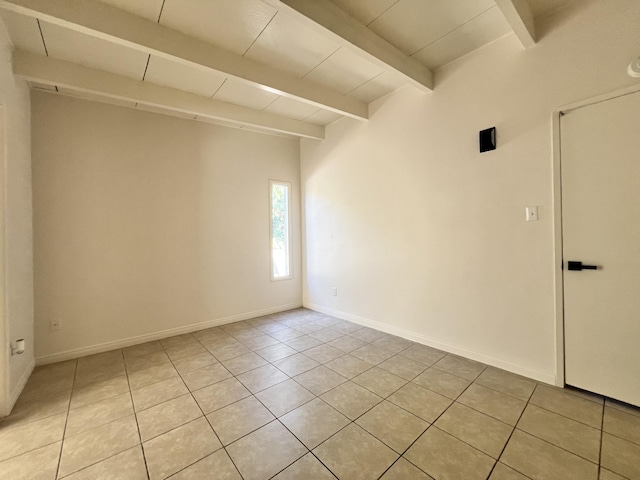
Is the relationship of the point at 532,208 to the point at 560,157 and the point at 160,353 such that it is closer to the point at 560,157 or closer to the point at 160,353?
the point at 560,157

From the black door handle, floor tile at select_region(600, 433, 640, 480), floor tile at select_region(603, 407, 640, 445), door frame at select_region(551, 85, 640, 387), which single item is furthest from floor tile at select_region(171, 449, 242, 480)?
the black door handle

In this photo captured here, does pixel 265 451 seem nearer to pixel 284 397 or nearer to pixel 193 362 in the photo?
pixel 284 397

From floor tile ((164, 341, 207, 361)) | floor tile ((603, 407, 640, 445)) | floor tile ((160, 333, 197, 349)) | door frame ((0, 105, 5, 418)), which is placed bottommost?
floor tile ((603, 407, 640, 445))

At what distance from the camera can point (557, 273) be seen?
2.12m

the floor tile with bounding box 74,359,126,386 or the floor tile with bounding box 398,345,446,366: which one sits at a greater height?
the floor tile with bounding box 74,359,126,386

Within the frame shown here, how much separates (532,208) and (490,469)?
6.25 feet

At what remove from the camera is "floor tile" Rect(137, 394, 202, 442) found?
175cm

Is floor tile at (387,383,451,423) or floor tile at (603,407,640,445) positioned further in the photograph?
floor tile at (387,383,451,423)

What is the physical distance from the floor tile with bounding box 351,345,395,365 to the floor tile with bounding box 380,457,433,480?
3.82 feet

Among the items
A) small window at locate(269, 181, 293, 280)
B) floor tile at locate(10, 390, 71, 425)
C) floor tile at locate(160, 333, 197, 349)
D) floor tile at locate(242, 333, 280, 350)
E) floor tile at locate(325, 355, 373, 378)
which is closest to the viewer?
floor tile at locate(10, 390, 71, 425)

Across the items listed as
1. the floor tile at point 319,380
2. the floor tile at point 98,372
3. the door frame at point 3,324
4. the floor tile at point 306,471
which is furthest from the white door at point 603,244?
the door frame at point 3,324

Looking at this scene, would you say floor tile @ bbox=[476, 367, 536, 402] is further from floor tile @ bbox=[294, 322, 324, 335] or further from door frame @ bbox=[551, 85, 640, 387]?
floor tile @ bbox=[294, 322, 324, 335]

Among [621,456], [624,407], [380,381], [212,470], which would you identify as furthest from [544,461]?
[212,470]

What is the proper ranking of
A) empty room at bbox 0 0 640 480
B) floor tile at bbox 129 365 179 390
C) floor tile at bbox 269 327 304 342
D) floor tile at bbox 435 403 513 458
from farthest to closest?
floor tile at bbox 269 327 304 342 → floor tile at bbox 129 365 179 390 → empty room at bbox 0 0 640 480 → floor tile at bbox 435 403 513 458
